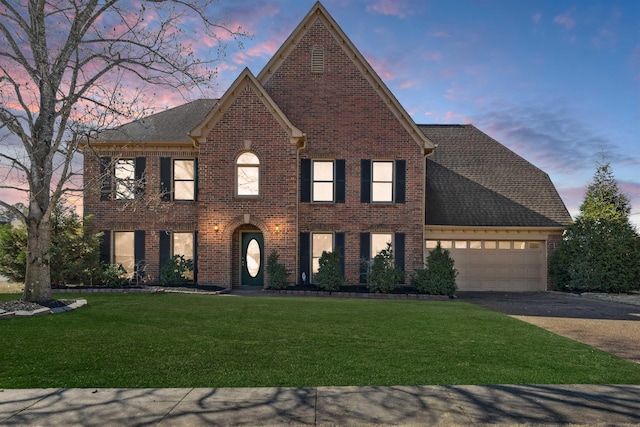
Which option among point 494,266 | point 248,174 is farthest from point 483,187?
point 248,174

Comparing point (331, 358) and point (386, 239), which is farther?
point (386, 239)

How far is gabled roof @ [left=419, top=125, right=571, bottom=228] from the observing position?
18.7 m

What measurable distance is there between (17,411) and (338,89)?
15.5 meters

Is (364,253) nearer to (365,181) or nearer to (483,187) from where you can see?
(365,181)

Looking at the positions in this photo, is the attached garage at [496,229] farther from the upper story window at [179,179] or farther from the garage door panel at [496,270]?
the upper story window at [179,179]

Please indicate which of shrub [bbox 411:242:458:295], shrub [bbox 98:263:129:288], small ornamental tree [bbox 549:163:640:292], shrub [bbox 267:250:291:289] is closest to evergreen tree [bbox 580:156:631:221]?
small ornamental tree [bbox 549:163:640:292]

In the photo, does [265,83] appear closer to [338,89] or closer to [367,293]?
[338,89]

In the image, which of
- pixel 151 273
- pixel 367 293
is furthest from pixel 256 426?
pixel 151 273

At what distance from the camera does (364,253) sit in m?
17.2

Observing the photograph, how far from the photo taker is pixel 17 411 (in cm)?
443

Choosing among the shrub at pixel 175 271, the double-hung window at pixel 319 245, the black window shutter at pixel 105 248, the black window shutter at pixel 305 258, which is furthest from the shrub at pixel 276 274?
the black window shutter at pixel 105 248

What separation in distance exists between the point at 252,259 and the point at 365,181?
18.9ft

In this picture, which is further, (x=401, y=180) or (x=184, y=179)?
(x=184, y=179)

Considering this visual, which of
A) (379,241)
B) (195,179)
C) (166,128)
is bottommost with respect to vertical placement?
(379,241)
